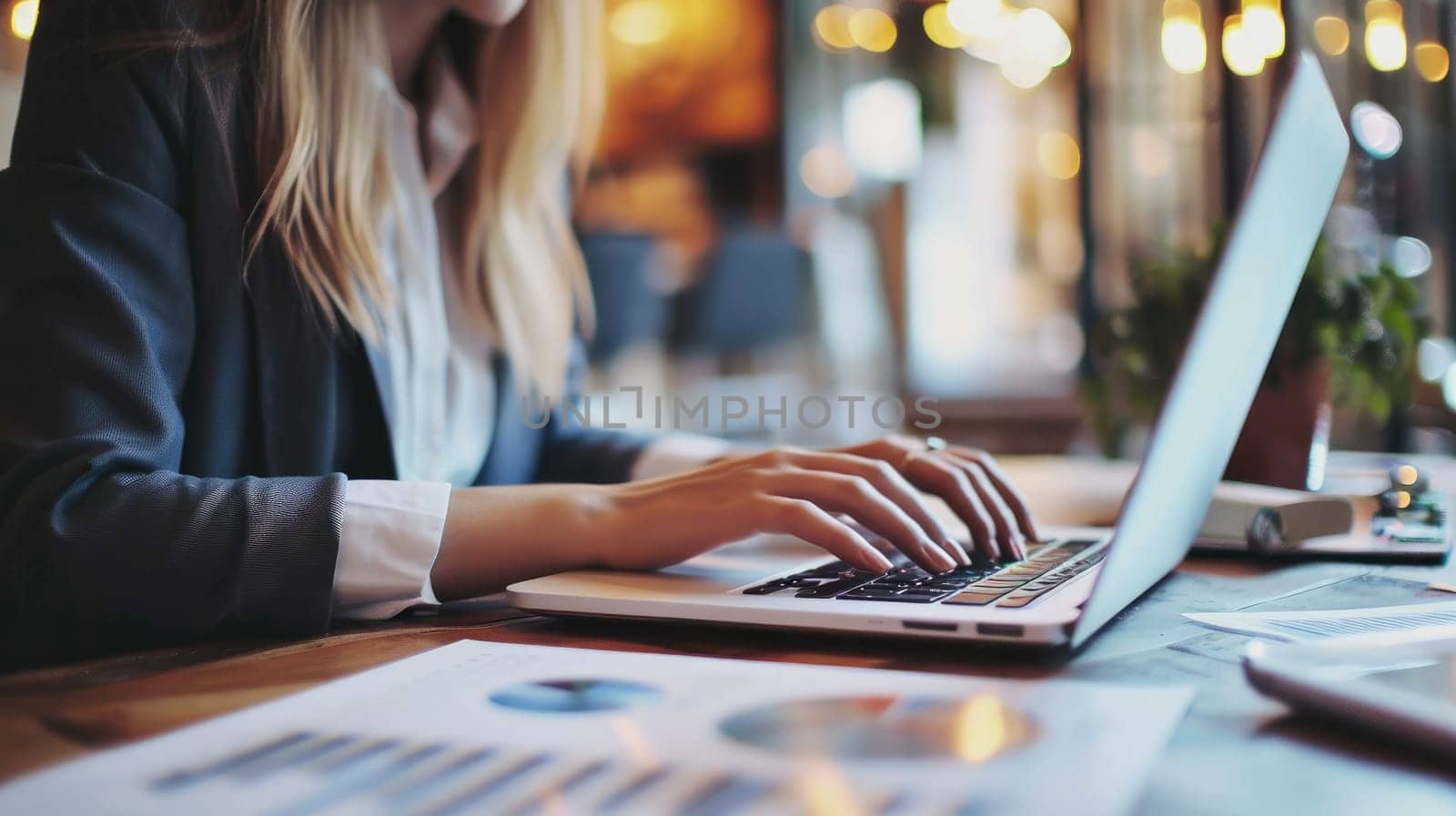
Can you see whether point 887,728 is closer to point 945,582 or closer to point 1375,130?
point 945,582

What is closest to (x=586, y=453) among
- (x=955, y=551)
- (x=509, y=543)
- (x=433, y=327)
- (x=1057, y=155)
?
(x=433, y=327)

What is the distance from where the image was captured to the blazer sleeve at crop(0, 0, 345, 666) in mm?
581

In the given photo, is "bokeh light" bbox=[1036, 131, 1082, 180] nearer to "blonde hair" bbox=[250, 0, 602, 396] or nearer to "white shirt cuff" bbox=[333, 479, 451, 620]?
"blonde hair" bbox=[250, 0, 602, 396]

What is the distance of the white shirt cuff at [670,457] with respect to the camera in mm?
1111

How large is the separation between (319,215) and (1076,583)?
0.68m

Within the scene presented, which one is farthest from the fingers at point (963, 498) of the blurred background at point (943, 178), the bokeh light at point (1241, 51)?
the bokeh light at point (1241, 51)

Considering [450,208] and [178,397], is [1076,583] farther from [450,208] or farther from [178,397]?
[450,208]

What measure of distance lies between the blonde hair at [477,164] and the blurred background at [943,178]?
92.5 inches

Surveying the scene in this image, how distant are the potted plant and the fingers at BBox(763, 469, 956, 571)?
0.57m

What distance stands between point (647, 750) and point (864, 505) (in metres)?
0.30

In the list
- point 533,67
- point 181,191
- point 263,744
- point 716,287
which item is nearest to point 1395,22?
point 716,287

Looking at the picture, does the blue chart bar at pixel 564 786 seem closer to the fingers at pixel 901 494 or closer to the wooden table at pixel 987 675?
the wooden table at pixel 987 675

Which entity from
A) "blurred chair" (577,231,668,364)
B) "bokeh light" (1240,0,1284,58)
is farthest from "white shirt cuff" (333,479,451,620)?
"bokeh light" (1240,0,1284,58)

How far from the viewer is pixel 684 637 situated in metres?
0.56
